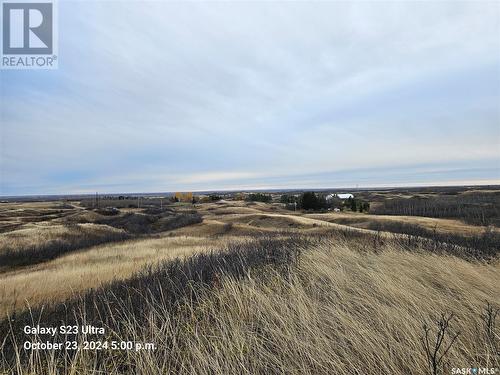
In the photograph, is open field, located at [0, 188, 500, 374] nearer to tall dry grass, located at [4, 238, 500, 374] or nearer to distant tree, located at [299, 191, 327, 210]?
tall dry grass, located at [4, 238, 500, 374]

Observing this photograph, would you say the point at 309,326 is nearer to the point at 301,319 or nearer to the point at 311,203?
the point at 301,319

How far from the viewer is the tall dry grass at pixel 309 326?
296cm

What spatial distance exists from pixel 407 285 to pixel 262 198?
5014 inches

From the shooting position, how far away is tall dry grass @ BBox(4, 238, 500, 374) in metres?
2.96

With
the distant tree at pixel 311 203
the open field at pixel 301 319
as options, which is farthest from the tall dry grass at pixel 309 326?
the distant tree at pixel 311 203

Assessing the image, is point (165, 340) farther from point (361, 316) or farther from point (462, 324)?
point (462, 324)

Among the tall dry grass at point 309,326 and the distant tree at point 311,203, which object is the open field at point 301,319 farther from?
the distant tree at point 311,203

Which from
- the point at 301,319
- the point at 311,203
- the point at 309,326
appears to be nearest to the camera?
the point at 309,326

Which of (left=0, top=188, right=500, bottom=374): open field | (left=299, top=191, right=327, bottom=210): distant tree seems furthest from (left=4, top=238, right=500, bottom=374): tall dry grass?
(left=299, top=191, right=327, bottom=210): distant tree

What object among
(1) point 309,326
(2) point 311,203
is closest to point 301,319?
(1) point 309,326

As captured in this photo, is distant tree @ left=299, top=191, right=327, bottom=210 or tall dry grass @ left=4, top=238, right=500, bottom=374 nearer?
tall dry grass @ left=4, top=238, right=500, bottom=374

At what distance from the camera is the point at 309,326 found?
11.7 feet

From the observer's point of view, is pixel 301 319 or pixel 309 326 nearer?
pixel 309 326

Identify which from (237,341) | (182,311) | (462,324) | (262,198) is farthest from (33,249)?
(262,198)
